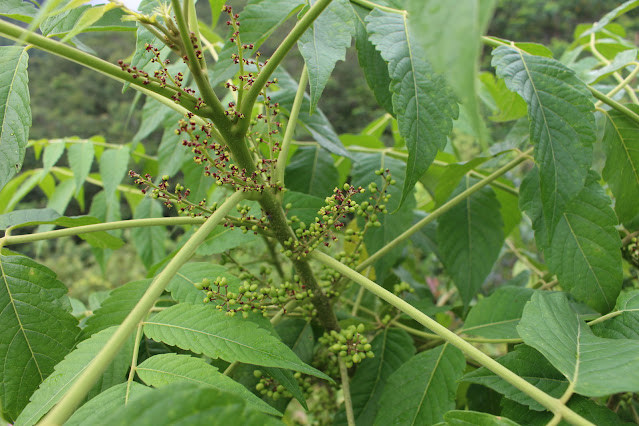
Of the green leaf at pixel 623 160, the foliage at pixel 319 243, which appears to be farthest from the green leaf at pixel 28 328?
the green leaf at pixel 623 160

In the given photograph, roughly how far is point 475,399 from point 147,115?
Answer: 4.13 ft

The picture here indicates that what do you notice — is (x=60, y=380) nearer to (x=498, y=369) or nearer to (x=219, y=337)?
(x=219, y=337)

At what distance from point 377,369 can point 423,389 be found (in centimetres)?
20

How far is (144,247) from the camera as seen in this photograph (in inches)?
60.9

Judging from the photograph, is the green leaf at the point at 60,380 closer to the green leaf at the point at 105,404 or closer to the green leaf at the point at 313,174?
the green leaf at the point at 105,404

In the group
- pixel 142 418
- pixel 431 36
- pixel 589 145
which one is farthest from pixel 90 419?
pixel 589 145

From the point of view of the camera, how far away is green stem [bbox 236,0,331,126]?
62 cm

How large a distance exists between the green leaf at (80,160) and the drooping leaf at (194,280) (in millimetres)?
786

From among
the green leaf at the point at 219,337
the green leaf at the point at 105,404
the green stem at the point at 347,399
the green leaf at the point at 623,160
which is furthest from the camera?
the green leaf at the point at 623,160

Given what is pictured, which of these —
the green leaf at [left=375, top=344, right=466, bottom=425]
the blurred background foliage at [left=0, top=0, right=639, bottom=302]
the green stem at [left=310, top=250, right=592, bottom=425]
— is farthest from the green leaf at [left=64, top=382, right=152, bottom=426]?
the blurred background foliage at [left=0, top=0, right=639, bottom=302]

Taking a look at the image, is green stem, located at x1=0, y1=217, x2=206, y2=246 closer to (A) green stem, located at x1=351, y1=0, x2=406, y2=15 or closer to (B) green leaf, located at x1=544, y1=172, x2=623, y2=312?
(A) green stem, located at x1=351, y1=0, x2=406, y2=15

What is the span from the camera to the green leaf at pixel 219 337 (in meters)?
0.68

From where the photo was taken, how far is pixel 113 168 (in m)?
1.51

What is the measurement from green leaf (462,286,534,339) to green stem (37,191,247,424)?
653mm
